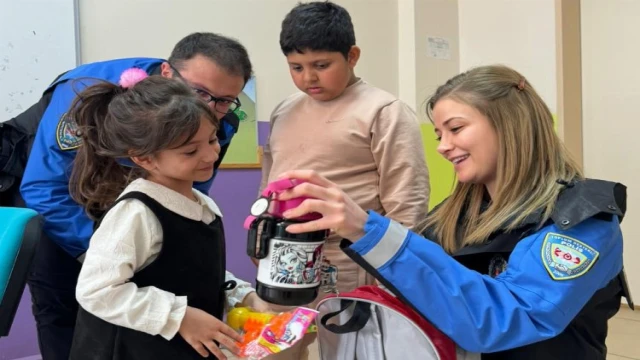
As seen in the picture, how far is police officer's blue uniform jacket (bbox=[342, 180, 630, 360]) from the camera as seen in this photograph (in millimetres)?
716

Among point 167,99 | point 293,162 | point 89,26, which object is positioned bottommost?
point 293,162

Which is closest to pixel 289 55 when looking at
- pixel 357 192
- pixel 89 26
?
pixel 357 192

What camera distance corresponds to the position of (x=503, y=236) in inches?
33.9

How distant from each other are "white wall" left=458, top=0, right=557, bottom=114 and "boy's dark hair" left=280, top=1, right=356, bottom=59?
6.14 feet

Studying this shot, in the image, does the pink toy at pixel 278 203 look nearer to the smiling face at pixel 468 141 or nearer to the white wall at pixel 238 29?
the smiling face at pixel 468 141

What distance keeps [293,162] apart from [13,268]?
2.05ft

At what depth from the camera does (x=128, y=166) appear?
1.00 m

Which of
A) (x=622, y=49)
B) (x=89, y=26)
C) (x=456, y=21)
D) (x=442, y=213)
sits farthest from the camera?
(x=456, y=21)

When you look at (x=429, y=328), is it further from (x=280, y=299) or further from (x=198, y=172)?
(x=198, y=172)

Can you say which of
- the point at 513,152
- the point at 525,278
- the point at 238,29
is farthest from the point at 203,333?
the point at 238,29

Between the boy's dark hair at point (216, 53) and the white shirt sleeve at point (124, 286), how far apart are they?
507mm

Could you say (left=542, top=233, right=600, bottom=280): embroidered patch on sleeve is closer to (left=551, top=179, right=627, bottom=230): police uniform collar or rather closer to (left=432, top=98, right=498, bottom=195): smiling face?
(left=551, top=179, right=627, bottom=230): police uniform collar

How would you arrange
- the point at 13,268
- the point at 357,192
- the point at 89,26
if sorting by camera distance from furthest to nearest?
the point at 89,26
the point at 357,192
the point at 13,268

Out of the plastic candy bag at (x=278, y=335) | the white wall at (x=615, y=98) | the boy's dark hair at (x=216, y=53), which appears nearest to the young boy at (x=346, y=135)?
the boy's dark hair at (x=216, y=53)
